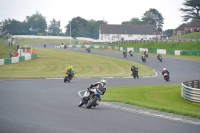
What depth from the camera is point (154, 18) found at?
174750mm

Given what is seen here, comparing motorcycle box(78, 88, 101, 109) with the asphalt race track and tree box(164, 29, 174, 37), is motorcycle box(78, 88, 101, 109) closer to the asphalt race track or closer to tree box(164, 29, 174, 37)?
the asphalt race track

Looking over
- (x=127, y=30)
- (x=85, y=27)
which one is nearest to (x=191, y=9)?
(x=127, y=30)

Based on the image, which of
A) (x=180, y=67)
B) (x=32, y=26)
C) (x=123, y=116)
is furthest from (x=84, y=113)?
(x=32, y=26)

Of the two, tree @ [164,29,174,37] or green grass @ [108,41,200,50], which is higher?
tree @ [164,29,174,37]

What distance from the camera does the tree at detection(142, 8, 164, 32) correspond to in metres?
174

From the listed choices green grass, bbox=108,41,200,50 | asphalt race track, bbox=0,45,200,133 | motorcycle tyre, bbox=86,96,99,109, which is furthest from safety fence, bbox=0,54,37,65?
motorcycle tyre, bbox=86,96,99,109

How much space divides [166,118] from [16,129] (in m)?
5.86

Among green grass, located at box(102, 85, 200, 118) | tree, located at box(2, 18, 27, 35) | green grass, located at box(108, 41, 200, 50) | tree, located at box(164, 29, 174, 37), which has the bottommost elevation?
green grass, located at box(102, 85, 200, 118)

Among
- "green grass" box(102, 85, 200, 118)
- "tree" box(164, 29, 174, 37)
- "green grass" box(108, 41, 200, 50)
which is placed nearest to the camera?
"green grass" box(102, 85, 200, 118)

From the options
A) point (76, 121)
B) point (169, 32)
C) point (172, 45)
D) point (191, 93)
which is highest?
point (169, 32)

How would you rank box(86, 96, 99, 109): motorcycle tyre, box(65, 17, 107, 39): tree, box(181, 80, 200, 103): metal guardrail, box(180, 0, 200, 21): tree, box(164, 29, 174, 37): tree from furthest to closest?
box(65, 17, 107, 39): tree, box(164, 29, 174, 37): tree, box(180, 0, 200, 21): tree, box(181, 80, 200, 103): metal guardrail, box(86, 96, 99, 109): motorcycle tyre

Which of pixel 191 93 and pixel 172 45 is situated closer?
pixel 191 93

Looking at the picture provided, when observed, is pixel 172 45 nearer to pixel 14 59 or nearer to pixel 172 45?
pixel 172 45

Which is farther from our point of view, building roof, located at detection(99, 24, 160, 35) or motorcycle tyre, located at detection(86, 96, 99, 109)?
building roof, located at detection(99, 24, 160, 35)
